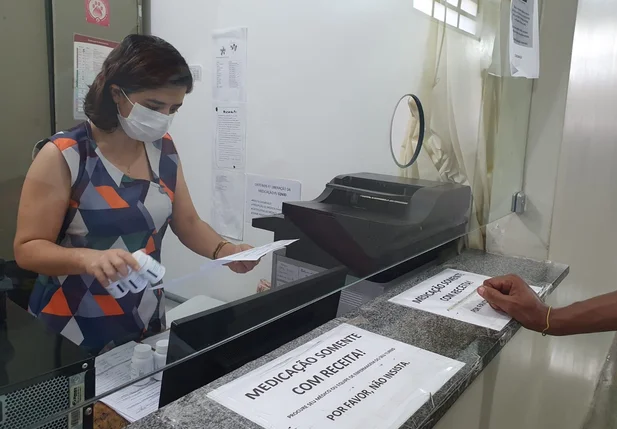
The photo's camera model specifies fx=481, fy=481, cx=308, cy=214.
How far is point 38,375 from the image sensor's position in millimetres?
530

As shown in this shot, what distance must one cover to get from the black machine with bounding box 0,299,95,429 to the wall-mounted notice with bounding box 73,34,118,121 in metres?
0.30

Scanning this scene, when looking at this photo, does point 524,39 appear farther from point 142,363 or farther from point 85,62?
point 142,363

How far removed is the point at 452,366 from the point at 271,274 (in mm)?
433

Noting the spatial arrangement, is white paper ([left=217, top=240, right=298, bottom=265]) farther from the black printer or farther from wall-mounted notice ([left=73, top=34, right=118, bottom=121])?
wall-mounted notice ([left=73, top=34, right=118, bottom=121])

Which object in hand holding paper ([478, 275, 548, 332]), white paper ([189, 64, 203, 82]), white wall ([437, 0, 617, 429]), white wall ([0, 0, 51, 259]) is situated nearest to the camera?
white wall ([0, 0, 51, 259])

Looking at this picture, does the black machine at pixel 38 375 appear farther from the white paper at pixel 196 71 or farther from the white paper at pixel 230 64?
the white paper at pixel 230 64

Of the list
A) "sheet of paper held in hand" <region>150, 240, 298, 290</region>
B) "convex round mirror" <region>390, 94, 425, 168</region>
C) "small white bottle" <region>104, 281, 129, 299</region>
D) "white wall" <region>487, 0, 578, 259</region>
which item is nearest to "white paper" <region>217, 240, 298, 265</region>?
"sheet of paper held in hand" <region>150, 240, 298, 290</region>

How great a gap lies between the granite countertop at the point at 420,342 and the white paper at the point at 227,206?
0.32 meters

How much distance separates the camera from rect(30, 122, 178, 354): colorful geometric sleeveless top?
0.70 meters

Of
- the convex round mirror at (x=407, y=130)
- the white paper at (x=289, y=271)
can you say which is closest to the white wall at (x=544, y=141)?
the convex round mirror at (x=407, y=130)

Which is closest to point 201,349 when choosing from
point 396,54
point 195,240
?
point 195,240

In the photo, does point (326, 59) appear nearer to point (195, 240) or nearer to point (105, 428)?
point (195, 240)

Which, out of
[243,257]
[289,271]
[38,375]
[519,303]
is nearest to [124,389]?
[38,375]

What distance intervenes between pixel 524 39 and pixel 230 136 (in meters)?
0.95
